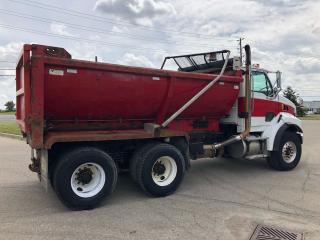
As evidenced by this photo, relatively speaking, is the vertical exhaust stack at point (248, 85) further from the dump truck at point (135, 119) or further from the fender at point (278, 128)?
the fender at point (278, 128)

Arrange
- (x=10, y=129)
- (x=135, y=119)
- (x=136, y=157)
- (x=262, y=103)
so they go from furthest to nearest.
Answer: (x=10, y=129)
(x=262, y=103)
(x=135, y=119)
(x=136, y=157)

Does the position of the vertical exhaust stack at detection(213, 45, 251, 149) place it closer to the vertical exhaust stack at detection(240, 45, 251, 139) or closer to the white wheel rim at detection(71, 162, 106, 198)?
the vertical exhaust stack at detection(240, 45, 251, 139)

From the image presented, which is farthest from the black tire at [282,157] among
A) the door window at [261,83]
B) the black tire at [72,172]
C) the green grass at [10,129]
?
the green grass at [10,129]

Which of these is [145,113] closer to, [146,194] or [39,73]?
[146,194]

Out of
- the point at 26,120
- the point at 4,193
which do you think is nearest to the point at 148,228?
the point at 26,120

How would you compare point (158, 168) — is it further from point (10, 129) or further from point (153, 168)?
point (10, 129)

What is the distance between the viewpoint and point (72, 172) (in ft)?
18.9

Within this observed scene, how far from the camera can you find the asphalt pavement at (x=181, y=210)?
15.9 feet

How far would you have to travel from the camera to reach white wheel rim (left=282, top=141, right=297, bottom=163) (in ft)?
29.9

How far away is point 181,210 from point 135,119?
6.70 ft

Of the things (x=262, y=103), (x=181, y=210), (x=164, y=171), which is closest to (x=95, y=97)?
(x=164, y=171)

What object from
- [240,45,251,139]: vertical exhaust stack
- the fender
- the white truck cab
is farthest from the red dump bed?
the fender

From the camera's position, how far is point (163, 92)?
690cm

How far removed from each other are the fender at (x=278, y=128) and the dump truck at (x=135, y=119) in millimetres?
25
